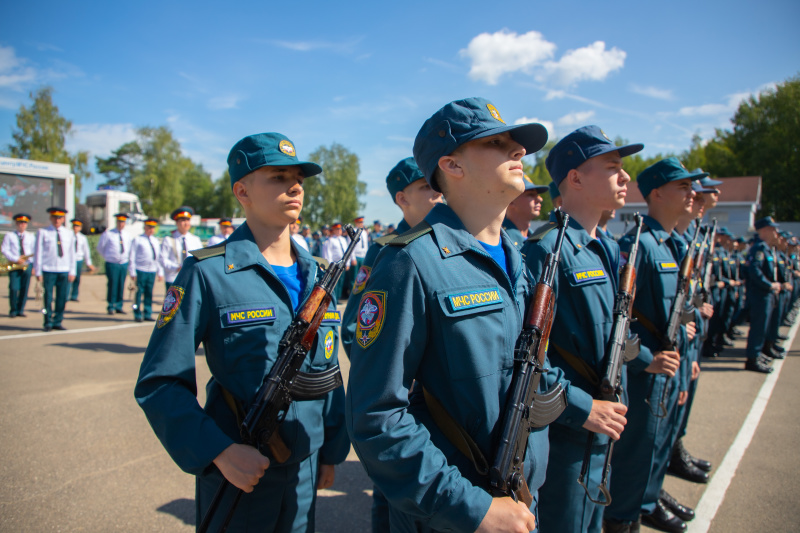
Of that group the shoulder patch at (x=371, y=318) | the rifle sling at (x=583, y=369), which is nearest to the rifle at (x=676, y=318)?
the rifle sling at (x=583, y=369)

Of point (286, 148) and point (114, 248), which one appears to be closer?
point (286, 148)

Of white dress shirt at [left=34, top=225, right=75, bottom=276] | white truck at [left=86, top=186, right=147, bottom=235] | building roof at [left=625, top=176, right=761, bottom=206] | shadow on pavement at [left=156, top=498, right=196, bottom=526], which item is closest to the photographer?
shadow on pavement at [left=156, top=498, right=196, bottom=526]

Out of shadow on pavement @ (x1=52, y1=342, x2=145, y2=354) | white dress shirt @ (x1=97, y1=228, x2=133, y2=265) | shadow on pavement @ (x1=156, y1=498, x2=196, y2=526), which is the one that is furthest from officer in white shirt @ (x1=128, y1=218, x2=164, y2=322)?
shadow on pavement @ (x1=156, y1=498, x2=196, y2=526)

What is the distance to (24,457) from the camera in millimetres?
3992

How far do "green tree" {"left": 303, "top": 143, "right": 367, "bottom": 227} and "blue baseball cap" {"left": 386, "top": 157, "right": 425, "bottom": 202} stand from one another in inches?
2332

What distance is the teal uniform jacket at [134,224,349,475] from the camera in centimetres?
173

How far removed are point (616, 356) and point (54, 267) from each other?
34.7ft

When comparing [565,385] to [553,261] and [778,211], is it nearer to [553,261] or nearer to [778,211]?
[553,261]

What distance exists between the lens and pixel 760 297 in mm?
8164

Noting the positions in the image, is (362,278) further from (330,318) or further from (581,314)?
(581,314)

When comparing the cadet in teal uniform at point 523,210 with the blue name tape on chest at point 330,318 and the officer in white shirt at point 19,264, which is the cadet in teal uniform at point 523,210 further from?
the officer in white shirt at point 19,264

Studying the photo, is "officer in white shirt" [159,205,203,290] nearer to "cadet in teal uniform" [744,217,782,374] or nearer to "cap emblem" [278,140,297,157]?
"cap emblem" [278,140,297,157]

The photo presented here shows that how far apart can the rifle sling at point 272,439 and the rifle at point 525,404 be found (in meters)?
0.89

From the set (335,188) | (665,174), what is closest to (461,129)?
(665,174)
